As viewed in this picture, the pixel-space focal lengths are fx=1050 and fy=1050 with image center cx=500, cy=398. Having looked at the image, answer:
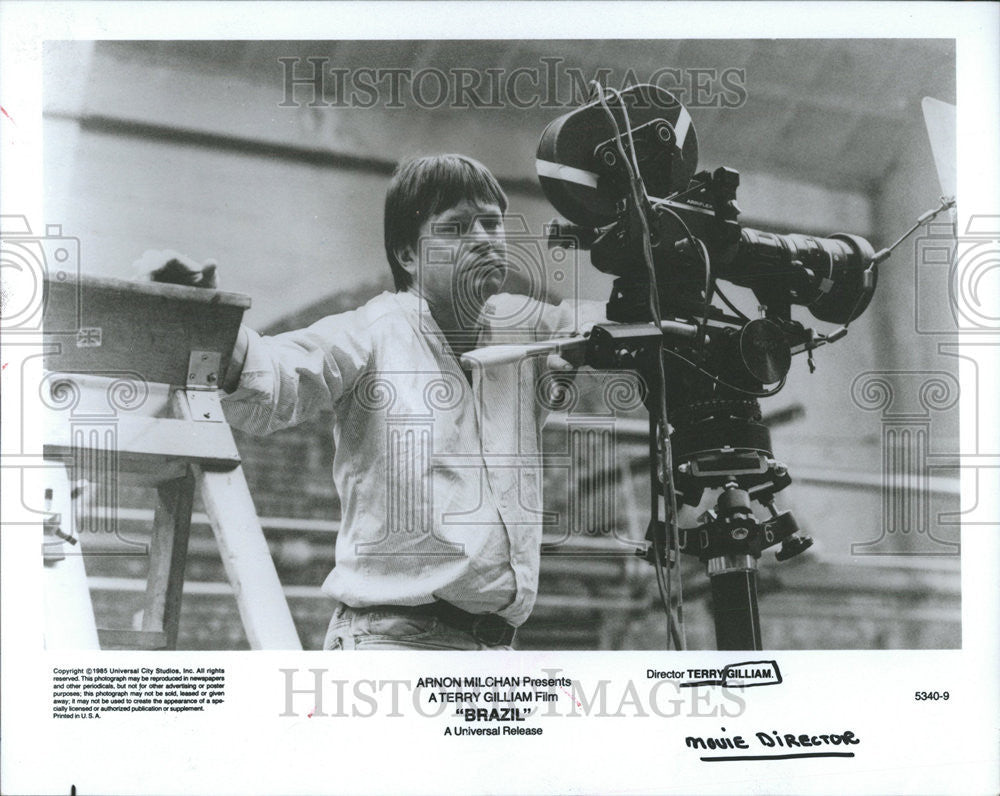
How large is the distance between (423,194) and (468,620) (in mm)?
838

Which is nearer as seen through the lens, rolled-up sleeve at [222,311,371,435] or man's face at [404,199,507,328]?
rolled-up sleeve at [222,311,371,435]

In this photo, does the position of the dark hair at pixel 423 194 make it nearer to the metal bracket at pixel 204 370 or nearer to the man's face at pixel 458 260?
the man's face at pixel 458 260

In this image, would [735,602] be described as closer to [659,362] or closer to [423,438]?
Answer: [659,362]

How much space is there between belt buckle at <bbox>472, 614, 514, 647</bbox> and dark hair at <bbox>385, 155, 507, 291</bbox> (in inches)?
26.2

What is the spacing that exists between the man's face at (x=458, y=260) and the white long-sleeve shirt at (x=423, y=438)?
38 mm

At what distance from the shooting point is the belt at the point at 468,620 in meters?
1.98

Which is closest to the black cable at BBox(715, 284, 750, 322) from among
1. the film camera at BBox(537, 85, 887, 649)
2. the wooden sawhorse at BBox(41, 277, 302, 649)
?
the film camera at BBox(537, 85, 887, 649)

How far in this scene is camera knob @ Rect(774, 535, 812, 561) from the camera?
2039 millimetres

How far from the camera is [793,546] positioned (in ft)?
6.72

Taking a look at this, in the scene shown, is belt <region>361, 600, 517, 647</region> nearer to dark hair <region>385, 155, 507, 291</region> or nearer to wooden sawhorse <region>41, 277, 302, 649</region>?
wooden sawhorse <region>41, 277, 302, 649</region>

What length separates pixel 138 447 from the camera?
79.4 inches

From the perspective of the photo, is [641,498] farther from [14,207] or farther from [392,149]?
[14,207]

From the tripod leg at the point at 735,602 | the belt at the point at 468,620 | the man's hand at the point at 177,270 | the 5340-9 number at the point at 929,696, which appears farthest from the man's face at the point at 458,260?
the 5340-9 number at the point at 929,696

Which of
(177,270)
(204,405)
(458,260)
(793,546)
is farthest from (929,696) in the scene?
(177,270)
